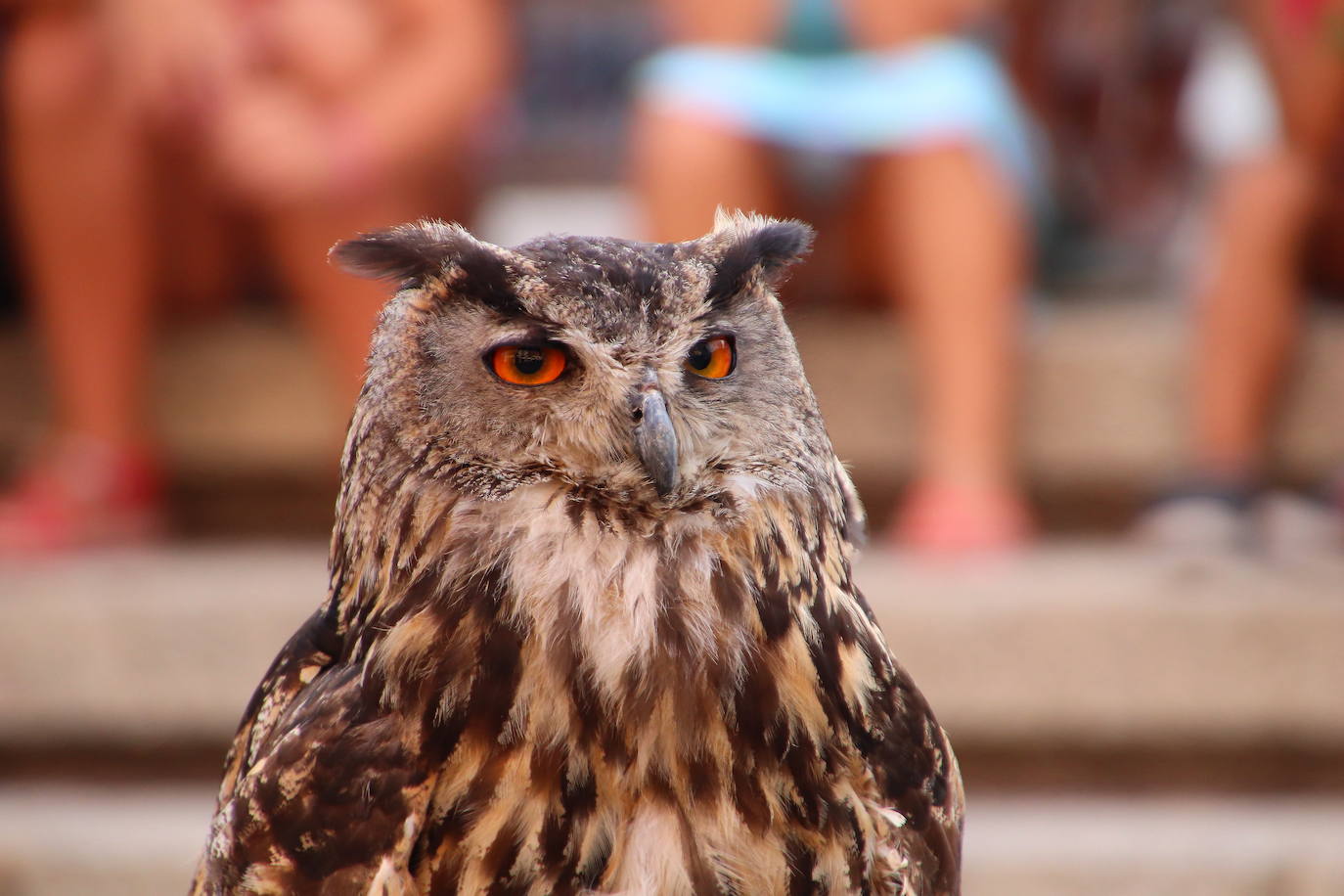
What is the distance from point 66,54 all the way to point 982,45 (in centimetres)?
152

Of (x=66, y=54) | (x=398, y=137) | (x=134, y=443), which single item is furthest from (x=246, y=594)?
(x=66, y=54)

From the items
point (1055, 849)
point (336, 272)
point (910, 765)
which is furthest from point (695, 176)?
point (910, 765)

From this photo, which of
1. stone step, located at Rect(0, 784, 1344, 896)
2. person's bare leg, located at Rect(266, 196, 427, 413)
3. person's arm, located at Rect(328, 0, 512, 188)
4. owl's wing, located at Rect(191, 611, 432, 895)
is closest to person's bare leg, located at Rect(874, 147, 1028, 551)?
stone step, located at Rect(0, 784, 1344, 896)

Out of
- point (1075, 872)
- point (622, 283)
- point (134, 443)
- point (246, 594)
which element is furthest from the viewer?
point (134, 443)

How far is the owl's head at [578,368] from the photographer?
37.0 inches

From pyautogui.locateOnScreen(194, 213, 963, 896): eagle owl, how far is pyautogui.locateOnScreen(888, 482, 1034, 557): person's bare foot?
1369 mm

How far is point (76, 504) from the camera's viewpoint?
2430 millimetres

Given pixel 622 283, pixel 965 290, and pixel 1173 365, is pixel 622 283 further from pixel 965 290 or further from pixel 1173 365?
pixel 1173 365

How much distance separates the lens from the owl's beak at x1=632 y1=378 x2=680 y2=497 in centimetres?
92

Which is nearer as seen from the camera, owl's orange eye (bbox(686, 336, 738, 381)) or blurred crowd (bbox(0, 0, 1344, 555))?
owl's orange eye (bbox(686, 336, 738, 381))

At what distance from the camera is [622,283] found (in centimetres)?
94

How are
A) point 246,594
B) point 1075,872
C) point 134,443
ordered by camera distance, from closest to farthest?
1. point 1075,872
2. point 246,594
3. point 134,443

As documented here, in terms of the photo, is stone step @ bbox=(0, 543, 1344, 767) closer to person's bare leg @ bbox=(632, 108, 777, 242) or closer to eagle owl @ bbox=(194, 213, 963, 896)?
person's bare leg @ bbox=(632, 108, 777, 242)

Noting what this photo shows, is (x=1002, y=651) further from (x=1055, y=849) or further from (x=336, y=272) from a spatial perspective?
(x=336, y=272)
